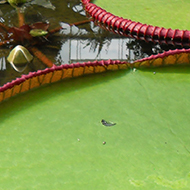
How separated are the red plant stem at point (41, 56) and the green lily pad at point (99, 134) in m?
0.40

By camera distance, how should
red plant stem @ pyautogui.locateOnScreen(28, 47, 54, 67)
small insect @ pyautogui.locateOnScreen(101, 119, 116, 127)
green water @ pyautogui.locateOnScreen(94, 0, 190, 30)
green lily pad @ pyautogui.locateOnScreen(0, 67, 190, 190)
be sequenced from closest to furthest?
green lily pad @ pyautogui.locateOnScreen(0, 67, 190, 190) < small insect @ pyautogui.locateOnScreen(101, 119, 116, 127) < red plant stem @ pyautogui.locateOnScreen(28, 47, 54, 67) < green water @ pyautogui.locateOnScreen(94, 0, 190, 30)

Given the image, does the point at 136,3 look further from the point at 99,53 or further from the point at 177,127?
the point at 177,127

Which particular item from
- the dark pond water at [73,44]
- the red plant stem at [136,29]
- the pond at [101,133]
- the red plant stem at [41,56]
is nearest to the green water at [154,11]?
the red plant stem at [136,29]

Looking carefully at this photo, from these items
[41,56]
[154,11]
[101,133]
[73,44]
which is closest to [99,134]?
[101,133]


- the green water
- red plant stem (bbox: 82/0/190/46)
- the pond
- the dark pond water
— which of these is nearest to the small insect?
the pond

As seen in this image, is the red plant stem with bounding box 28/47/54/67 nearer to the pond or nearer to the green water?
the pond

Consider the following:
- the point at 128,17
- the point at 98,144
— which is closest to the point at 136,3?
the point at 128,17

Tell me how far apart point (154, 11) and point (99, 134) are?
1542 millimetres

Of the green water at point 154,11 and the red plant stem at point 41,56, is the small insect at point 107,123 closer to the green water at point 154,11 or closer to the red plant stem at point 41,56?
the red plant stem at point 41,56

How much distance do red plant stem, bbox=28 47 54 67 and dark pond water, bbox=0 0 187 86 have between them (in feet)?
0.10

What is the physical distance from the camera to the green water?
7.47ft

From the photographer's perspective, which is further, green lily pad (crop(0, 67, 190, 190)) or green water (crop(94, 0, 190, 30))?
green water (crop(94, 0, 190, 30))

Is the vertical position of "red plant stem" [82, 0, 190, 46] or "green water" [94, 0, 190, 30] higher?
"green water" [94, 0, 190, 30]

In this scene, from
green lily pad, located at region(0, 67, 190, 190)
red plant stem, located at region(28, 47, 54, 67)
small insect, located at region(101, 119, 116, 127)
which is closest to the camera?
green lily pad, located at region(0, 67, 190, 190)
